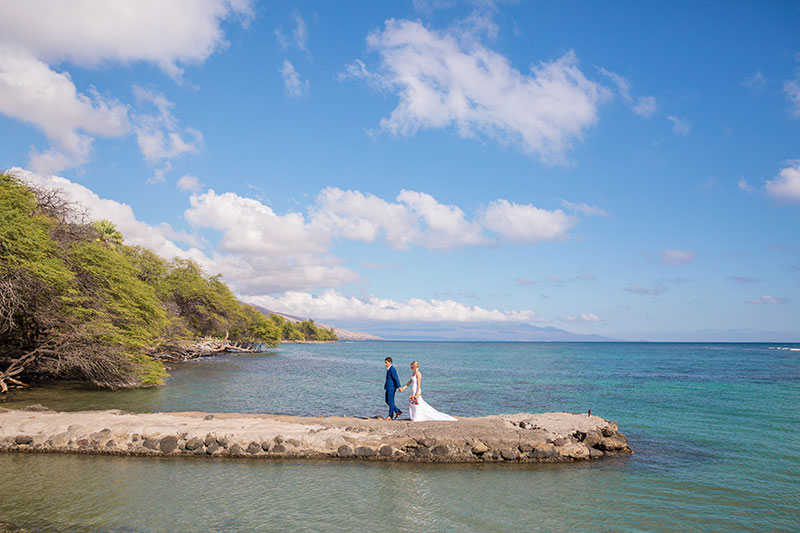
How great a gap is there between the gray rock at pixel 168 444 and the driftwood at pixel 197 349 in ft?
106

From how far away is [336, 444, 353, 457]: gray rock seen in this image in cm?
1234

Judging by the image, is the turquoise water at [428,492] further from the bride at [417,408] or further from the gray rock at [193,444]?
the bride at [417,408]

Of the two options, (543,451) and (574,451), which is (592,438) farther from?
(543,451)

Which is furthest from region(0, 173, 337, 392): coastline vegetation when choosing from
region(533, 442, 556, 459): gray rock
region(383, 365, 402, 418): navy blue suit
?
region(533, 442, 556, 459): gray rock

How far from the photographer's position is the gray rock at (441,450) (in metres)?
12.4

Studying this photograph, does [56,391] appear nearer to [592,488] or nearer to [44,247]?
[44,247]

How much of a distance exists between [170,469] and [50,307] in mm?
13241

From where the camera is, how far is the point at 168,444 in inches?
488

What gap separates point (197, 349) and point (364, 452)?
51.6m

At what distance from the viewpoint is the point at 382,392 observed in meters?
28.6

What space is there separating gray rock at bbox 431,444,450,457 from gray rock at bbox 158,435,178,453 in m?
6.67

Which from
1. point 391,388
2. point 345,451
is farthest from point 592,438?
point 345,451

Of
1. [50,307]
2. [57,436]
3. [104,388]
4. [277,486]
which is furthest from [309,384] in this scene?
[277,486]

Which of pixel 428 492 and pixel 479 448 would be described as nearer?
pixel 428 492
